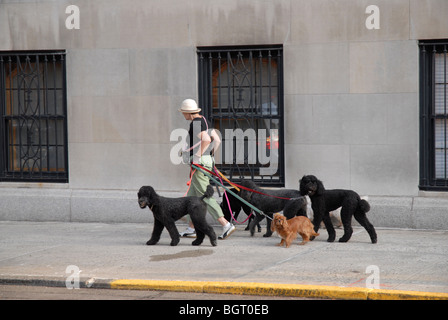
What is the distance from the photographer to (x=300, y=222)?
10.4 metres

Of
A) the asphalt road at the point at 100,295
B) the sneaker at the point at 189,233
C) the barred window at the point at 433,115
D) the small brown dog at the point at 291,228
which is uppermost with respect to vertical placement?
the barred window at the point at 433,115

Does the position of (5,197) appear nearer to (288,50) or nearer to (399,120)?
(288,50)

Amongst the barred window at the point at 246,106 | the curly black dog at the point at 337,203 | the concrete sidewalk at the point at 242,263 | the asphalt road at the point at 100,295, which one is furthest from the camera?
the barred window at the point at 246,106

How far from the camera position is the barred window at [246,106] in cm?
1251

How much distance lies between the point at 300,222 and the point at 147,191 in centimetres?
212

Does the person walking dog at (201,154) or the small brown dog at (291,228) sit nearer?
the small brown dog at (291,228)

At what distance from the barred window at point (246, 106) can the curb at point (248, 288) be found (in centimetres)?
458

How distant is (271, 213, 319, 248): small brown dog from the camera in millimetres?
10117

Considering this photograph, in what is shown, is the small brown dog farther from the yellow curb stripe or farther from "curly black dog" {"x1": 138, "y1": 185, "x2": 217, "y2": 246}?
the yellow curb stripe

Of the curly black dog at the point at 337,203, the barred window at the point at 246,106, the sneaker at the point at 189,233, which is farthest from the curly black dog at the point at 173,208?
the barred window at the point at 246,106

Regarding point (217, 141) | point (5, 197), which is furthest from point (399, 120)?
point (5, 197)

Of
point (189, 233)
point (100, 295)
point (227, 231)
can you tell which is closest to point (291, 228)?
point (227, 231)

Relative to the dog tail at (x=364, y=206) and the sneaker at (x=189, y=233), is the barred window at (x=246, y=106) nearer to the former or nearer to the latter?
the sneaker at (x=189, y=233)

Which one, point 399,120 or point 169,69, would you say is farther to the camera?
point 169,69
